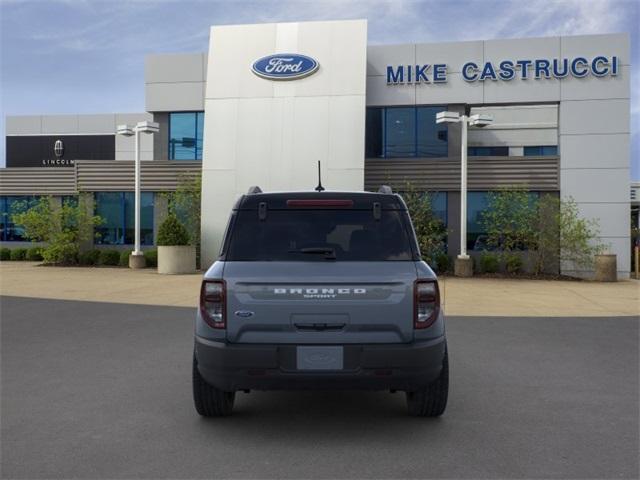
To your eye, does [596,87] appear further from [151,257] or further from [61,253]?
[61,253]

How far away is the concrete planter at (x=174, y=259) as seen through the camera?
2053 centimetres

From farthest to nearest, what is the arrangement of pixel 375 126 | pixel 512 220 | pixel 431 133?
pixel 375 126
pixel 431 133
pixel 512 220

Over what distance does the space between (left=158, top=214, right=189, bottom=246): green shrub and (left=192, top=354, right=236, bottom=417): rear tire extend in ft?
53.1

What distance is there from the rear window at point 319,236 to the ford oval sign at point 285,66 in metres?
18.1

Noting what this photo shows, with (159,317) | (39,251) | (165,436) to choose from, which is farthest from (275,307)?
(39,251)

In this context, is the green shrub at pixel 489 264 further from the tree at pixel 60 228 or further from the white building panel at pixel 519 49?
the tree at pixel 60 228

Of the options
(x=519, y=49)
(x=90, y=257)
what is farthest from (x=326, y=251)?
(x=90, y=257)

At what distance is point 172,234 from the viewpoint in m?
20.7

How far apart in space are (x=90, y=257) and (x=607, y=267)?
1882 cm

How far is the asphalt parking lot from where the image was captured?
4.05 metres

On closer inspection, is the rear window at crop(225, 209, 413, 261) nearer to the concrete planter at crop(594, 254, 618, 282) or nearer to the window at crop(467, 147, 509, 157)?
the concrete planter at crop(594, 254, 618, 282)

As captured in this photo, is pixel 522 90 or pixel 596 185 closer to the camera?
pixel 596 185

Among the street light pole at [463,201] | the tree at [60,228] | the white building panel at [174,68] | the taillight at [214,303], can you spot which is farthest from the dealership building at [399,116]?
the taillight at [214,303]

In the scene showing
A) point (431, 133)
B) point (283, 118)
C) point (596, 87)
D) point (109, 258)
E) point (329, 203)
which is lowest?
point (109, 258)
